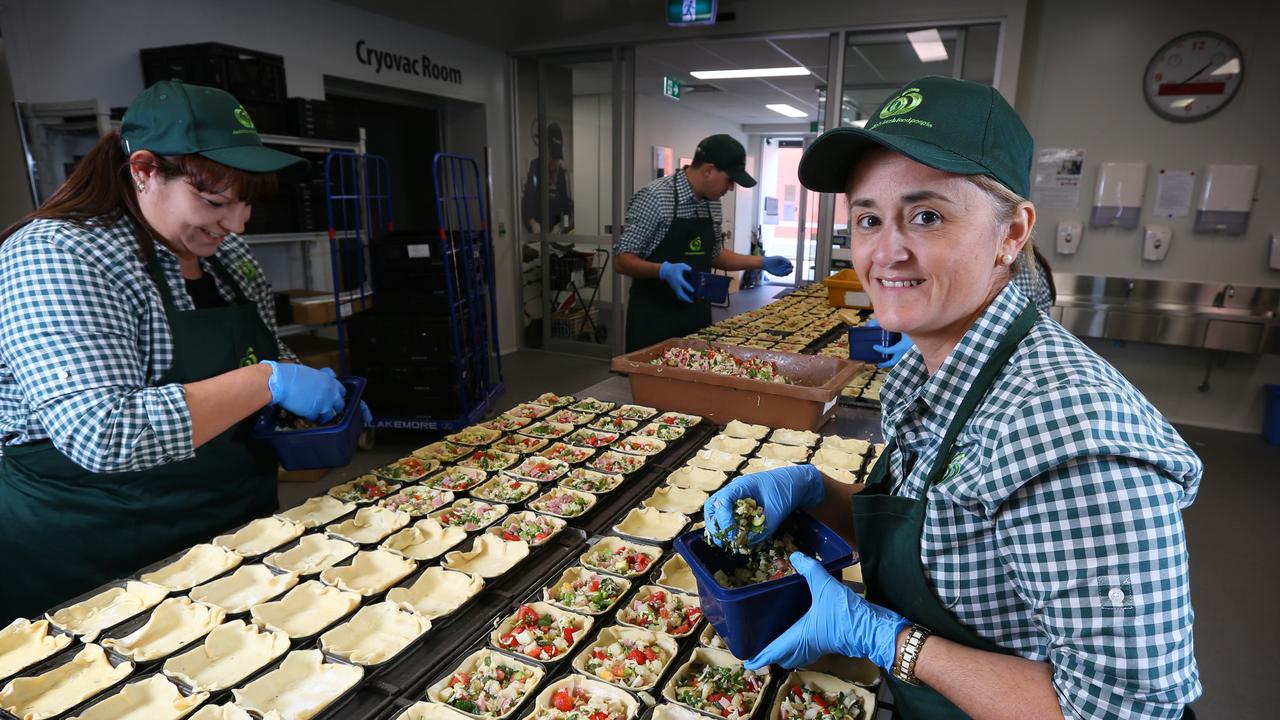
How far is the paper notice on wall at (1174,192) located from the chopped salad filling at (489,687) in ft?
19.4

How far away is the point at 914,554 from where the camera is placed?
3.41 ft

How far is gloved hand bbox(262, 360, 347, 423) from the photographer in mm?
1644

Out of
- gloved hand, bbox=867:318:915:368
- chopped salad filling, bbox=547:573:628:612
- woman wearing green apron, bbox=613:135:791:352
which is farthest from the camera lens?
woman wearing green apron, bbox=613:135:791:352

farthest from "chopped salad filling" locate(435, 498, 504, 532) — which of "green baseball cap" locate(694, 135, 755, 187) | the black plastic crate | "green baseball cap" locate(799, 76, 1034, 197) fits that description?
the black plastic crate

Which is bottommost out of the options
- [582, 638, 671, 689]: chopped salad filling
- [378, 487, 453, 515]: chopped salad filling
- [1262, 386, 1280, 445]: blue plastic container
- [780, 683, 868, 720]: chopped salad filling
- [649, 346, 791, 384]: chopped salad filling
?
[1262, 386, 1280, 445]: blue plastic container

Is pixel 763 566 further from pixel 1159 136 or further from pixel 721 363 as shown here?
pixel 1159 136

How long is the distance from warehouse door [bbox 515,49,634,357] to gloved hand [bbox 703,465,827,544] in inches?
223

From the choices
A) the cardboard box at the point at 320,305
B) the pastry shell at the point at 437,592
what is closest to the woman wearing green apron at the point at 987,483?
the pastry shell at the point at 437,592

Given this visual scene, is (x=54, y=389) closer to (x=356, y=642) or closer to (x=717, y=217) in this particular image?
(x=356, y=642)

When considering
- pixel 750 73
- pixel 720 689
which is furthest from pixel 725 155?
pixel 750 73

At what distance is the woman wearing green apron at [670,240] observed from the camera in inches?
151

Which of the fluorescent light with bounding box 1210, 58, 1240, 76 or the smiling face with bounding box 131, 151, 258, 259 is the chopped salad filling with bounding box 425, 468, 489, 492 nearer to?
the smiling face with bounding box 131, 151, 258, 259

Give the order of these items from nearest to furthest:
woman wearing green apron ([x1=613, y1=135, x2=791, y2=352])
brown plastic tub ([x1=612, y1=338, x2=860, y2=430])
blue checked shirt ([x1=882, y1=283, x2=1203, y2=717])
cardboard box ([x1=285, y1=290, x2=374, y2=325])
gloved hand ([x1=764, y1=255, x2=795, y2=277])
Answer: blue checked shirt ([x1=882, y1=283, x2=1203, y2=717]), brown plastic tub ([x1=612, y1=338, x2=860, y2=430]), woman wearing green apron ([x1=613, y1=135, x2=791, y2=352]), gloved hand ([x1=764, y1=255, x2=795, y2=277]), cardboard box ([x1=285, y1=290, x2=374, y2=325])

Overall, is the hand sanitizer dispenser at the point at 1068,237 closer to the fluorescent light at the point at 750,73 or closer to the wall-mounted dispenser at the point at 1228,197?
the wall-mounted dispenser at the point at 1228,197
